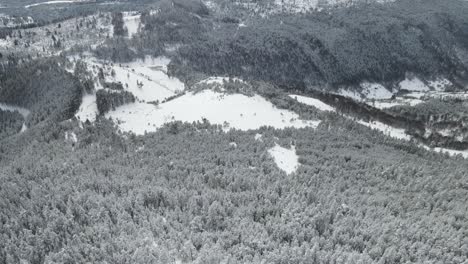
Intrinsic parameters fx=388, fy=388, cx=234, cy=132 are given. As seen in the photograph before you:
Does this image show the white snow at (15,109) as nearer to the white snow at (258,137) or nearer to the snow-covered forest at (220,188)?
the snow-covered forest at (220,188)

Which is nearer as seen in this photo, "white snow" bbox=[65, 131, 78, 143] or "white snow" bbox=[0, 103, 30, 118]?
"white snow" bbox=[65, 131, 78, 143]

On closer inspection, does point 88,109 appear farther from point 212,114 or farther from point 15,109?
point 15,109

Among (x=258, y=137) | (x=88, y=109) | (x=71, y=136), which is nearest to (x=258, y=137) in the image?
(x=258, y=137)

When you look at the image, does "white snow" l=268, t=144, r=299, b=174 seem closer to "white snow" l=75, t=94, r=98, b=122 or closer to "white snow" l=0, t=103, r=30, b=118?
"white snow" l=75, t=94, r=98, b=122

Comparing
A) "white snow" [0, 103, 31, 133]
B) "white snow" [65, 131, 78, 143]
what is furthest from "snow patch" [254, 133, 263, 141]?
"white snow" [0, 103, 31, 133]

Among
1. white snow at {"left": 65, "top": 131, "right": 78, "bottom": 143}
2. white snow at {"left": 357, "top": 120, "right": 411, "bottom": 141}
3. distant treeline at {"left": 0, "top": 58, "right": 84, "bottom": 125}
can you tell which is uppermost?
white snow at {"left": 65, "top": 131, "right": 78, "bottom": 143}

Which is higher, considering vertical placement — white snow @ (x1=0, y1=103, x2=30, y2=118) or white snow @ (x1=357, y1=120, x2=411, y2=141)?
white snow @ (x1=357, y1=120, x2=411, y2=141)

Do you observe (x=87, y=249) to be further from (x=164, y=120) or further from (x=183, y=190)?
(x=164, y=120)
